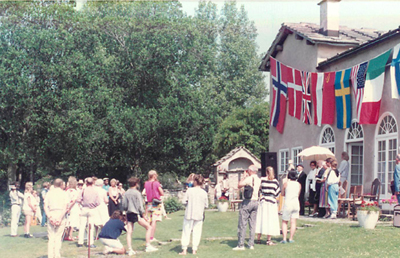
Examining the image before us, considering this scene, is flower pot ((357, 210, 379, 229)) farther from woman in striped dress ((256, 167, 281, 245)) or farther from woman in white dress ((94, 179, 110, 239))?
woman in white dress ((94, 179, 110, 239))

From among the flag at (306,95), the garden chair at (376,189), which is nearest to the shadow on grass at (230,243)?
the garden chair at (376,189)

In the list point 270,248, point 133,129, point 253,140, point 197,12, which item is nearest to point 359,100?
point 270,248

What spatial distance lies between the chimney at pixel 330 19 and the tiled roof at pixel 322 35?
253 mm

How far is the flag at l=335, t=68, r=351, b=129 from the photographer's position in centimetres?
1961

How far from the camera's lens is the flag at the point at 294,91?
23.4 meters

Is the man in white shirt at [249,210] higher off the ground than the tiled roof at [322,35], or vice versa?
the tiled roof at [322,35]

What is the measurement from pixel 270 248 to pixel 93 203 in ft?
15.6

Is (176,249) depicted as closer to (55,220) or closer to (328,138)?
(55,220)

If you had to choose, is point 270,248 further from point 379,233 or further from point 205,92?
point 205,92

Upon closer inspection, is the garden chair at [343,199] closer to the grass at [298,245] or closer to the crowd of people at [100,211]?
the grass at [298,245]

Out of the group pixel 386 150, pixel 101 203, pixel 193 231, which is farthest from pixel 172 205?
pixel 193 231

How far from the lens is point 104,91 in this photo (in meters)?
35.2

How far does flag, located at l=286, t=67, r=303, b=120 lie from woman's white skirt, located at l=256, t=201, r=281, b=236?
11.1m

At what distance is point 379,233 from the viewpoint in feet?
42.0
